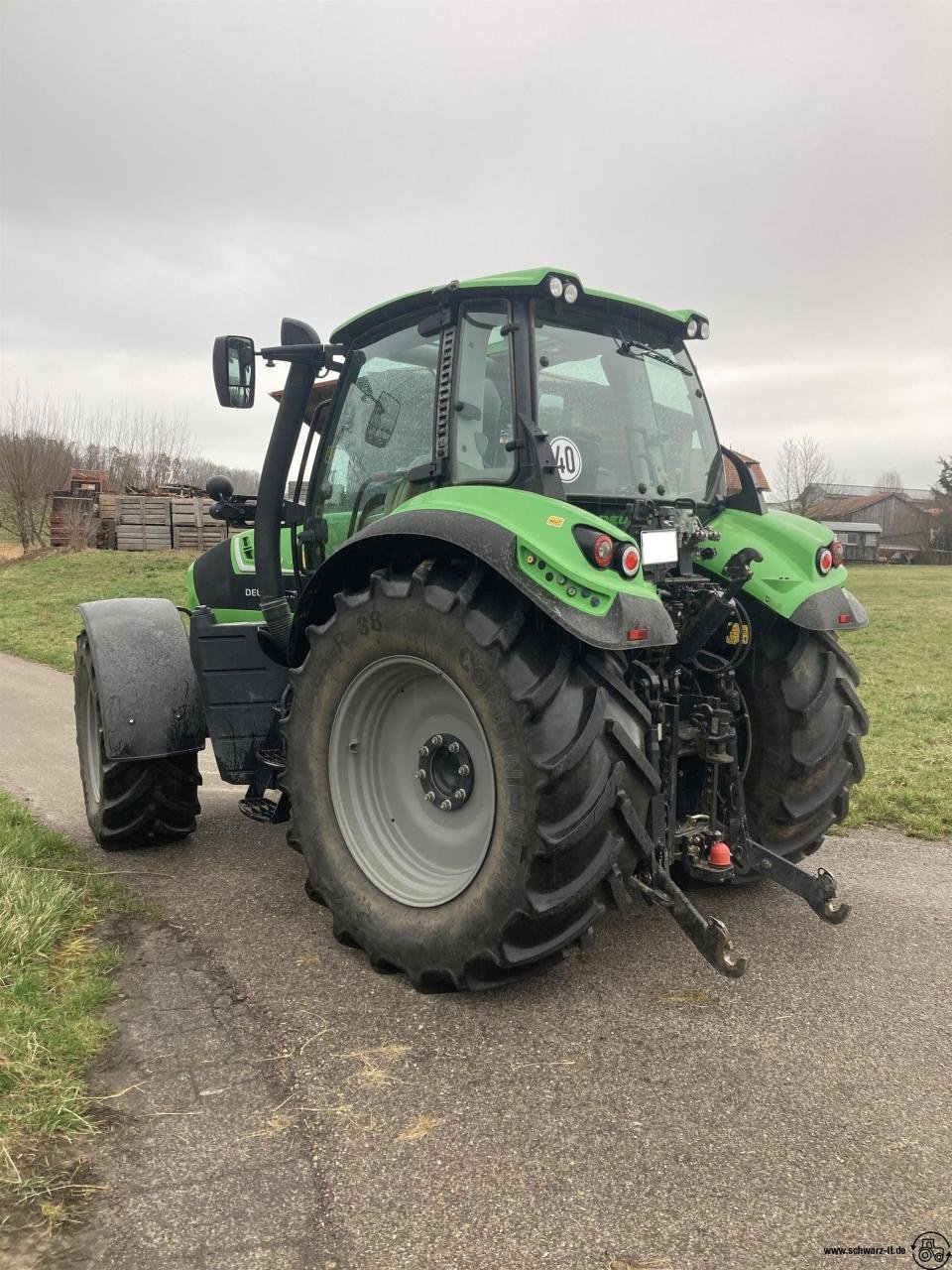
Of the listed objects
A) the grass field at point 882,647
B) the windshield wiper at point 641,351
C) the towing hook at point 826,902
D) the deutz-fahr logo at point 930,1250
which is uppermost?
the windshield wiper at point 641,351

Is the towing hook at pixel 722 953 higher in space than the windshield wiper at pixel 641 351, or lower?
lower

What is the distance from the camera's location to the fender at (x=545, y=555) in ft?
8.85

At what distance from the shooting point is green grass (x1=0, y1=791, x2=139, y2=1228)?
2236 millimetres

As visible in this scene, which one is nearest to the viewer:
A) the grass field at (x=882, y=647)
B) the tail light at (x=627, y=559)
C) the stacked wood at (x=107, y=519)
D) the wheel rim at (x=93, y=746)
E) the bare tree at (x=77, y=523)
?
the tail light at (x=627, y=559)

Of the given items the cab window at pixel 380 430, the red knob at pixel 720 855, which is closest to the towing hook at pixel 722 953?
the red knob at pixel 720 855

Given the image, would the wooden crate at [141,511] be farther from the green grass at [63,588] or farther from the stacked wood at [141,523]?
the green grass at [63,588]

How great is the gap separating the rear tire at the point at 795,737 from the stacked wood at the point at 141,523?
24287 millimetres

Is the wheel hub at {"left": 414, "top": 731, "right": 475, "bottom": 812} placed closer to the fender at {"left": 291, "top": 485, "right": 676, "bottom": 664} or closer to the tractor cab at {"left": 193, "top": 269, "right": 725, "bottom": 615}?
the fender at {"left": 291, "top": 485, "right": 676, "bottom": 664}

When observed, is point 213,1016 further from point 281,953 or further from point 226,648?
point 226,648

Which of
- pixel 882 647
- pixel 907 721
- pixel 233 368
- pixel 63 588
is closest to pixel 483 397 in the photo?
pixel 233 368

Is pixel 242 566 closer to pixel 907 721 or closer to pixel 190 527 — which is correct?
pixel 907 721

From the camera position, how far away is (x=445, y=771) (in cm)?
332

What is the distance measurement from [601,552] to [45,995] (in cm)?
221

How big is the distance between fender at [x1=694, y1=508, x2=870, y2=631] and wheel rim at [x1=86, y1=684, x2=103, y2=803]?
3070 mm
